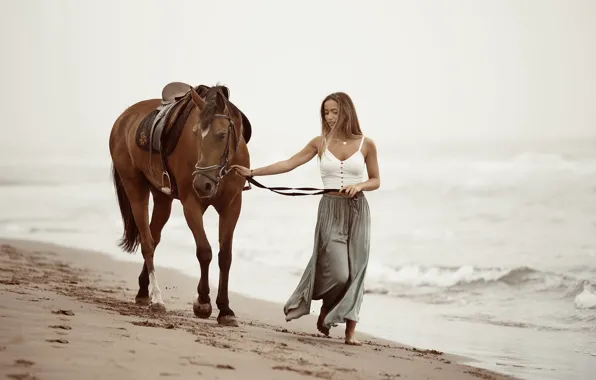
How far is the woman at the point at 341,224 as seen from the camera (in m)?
4.96

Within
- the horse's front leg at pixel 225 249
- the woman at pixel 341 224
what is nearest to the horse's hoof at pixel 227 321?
the horse's front leg at pixel 225 249

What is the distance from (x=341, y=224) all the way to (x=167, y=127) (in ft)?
4.25

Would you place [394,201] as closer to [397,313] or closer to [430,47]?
[430,47]

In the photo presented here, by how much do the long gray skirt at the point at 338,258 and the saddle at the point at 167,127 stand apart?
0.88 meters

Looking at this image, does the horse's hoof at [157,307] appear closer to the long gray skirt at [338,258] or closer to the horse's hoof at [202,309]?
the horse's hoof at [202,309]

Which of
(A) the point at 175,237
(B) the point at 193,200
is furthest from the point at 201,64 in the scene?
(B) the point at 193,200

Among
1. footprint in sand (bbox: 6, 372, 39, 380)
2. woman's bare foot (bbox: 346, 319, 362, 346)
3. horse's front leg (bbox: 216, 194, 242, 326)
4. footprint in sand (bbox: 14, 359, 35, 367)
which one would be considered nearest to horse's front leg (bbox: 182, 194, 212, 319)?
horse's front leg (bbox: 216, 194, 242, 326)

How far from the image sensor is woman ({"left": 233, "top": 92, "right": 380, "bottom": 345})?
16.3ft

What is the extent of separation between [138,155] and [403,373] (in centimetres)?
260

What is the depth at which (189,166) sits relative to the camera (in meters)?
5.39

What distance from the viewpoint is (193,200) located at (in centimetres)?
535

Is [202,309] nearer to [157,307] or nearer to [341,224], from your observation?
[157,307]

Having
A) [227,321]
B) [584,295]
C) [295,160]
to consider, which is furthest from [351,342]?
[584,295]

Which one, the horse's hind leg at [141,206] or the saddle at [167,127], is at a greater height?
the saddle at [167,127]
